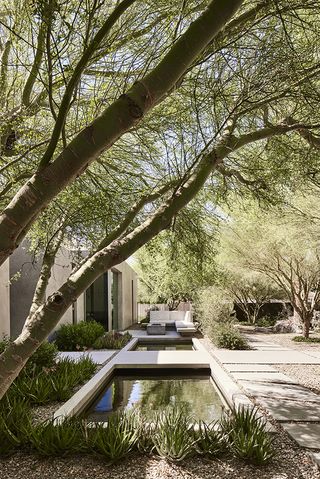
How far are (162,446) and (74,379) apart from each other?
387 cm

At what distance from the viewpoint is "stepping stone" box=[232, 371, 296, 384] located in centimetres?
906

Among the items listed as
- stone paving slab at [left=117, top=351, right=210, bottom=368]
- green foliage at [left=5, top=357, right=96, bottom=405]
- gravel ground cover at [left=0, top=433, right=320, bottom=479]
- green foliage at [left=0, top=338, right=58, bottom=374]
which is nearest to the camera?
gravel ground cover at [left=0, top=433, right=320, bottom=479]

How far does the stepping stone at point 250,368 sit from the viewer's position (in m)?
10.3

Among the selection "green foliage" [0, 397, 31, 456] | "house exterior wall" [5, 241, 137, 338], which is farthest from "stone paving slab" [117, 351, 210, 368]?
"green foliage" [0, 397, 31, 456]

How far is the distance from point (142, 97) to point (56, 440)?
4.17 metres

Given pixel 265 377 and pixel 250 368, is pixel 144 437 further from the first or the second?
pixel 250 368

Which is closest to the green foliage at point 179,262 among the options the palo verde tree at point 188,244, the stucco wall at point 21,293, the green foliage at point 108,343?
the palo verde tree at point 188,244

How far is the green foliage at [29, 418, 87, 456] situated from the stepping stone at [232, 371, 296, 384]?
4.82 metres

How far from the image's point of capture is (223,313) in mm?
18234

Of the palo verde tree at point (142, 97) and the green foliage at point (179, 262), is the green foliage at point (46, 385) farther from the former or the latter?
the palo verde tree at point (142, 97)

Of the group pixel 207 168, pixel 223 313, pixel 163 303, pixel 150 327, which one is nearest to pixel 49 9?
pixel 207 168

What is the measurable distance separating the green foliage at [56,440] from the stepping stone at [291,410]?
2.74m

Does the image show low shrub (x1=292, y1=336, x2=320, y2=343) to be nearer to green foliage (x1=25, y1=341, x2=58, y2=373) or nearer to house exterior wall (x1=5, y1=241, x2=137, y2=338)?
house exterior wall (x1=5, y1=241, x2=137, y2=338)

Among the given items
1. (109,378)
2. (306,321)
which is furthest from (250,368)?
(306,321)
